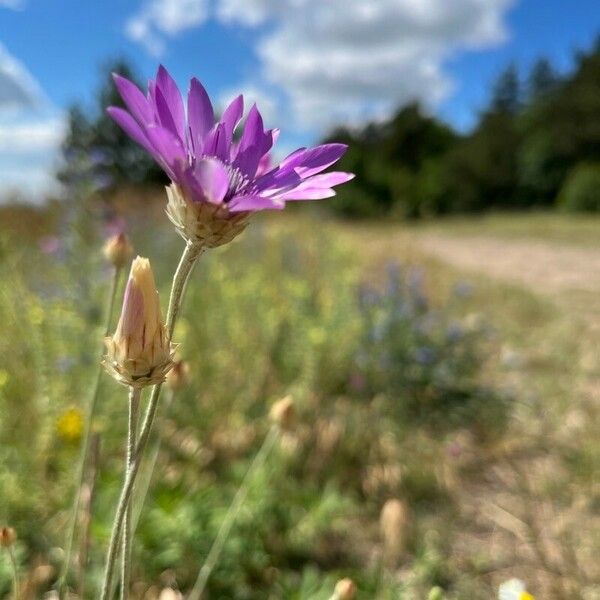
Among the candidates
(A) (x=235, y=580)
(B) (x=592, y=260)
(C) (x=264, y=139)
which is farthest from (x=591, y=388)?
(B) (x=592, y=260)

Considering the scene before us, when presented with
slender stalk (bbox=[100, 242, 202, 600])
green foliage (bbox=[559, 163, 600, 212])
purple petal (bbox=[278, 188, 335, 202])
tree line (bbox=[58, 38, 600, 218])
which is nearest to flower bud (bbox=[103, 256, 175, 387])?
slender stalk (bbox=[100, 242, 202, 600])

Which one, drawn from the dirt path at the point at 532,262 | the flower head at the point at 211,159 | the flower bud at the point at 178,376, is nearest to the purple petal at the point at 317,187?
the flower head at the point at 211,159

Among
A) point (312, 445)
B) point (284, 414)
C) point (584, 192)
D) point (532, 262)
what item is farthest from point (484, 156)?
point (284, 414)

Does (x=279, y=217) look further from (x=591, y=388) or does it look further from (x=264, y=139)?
(x=264, y=139)

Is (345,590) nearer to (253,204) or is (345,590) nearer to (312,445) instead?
(253,204)

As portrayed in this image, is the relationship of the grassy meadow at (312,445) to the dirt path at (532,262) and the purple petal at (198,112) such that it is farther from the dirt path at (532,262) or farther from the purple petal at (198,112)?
the dirt path at (532,262)

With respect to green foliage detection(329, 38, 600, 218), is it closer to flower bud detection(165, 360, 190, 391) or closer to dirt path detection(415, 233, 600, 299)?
dirt path detection(415, 233, 600, 299)
